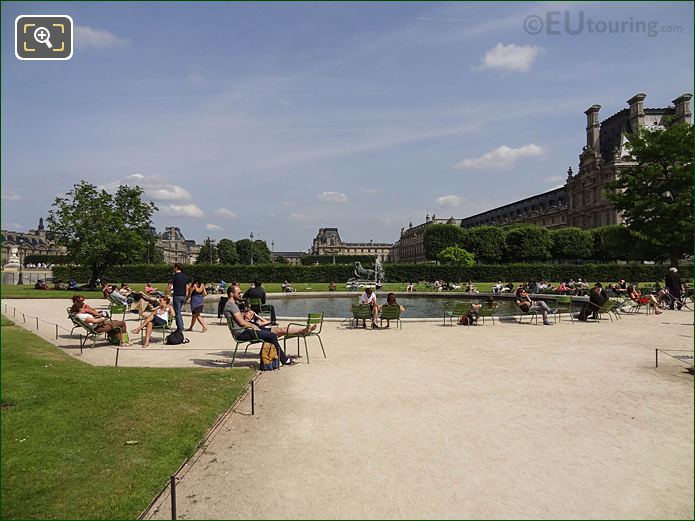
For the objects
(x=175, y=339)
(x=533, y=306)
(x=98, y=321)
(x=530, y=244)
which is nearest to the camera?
(x=98, y=321)

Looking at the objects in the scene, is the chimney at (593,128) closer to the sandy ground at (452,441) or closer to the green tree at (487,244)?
the green tree at (487,244)

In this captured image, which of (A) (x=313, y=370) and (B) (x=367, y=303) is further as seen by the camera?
(B) (x=367, y=303)

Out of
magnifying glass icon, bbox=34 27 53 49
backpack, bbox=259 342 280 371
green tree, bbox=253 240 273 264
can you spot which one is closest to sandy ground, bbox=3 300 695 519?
backpack, bbox=259 342 280 371

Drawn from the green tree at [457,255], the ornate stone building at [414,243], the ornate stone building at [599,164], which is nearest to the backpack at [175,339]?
the green tree at [457,255]

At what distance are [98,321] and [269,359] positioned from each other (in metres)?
5.37

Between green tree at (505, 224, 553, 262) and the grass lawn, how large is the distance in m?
70.5

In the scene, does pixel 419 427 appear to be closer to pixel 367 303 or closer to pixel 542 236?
pixel 367 303

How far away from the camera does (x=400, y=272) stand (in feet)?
169

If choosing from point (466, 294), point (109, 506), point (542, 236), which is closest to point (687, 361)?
point (109, 506)

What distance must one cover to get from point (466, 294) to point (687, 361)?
21738 millimetres

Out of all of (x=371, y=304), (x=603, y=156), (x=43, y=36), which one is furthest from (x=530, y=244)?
(x=43, y=36)

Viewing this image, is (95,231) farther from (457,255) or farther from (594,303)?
(457,255)

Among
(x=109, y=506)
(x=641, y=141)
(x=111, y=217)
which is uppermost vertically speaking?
(x=641, y=141)

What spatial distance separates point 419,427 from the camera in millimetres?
6262
